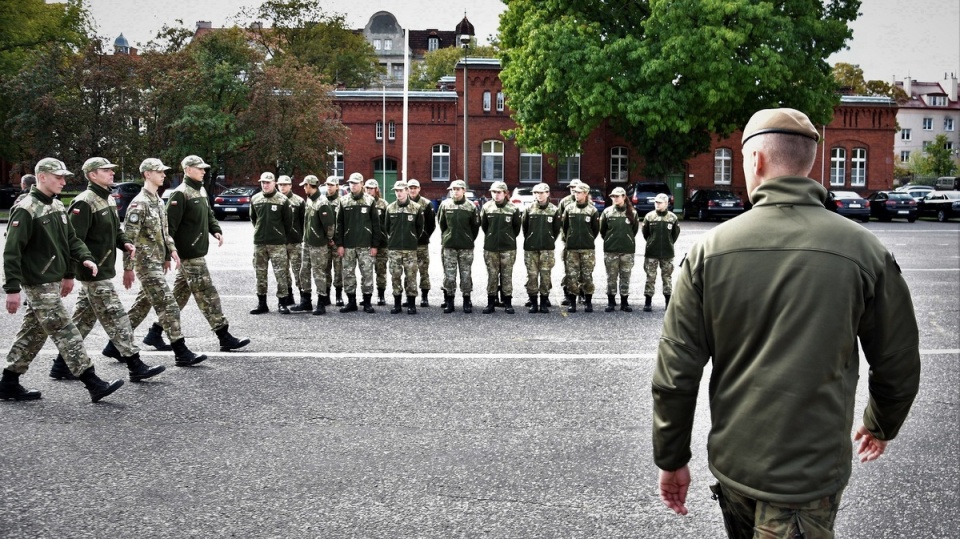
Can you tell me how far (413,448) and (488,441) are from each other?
573 millimetres

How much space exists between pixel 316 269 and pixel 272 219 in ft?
3.65

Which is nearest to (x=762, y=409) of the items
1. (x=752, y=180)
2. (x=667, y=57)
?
(x=752, y=180)

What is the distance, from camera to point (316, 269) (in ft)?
47.9

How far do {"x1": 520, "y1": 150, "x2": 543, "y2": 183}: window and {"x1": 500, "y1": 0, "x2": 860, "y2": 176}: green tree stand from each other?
13011 millimetres

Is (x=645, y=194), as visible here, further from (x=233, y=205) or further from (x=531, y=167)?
(x=233, y=205)

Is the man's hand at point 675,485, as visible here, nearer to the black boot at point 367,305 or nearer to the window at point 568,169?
the black boot at point 367,305

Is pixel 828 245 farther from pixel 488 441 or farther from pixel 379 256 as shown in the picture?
pixel 379 256

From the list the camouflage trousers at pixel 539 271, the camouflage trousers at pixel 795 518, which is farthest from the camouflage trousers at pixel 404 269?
the camouflage trousers at pixel 795 518

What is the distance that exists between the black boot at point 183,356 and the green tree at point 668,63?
31.3 m

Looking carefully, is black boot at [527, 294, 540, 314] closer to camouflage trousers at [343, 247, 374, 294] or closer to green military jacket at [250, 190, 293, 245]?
camouflage trousers at [343, 247, 374, 294]

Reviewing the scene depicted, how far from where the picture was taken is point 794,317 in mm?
3041

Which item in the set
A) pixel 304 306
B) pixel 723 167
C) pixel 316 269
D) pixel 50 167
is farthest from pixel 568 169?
pixel 50 167

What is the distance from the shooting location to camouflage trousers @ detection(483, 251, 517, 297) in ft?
47.8

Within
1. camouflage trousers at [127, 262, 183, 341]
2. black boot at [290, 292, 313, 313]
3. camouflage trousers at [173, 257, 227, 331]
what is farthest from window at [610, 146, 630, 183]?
camouflage trousers at [127, 262, 183, 341]
